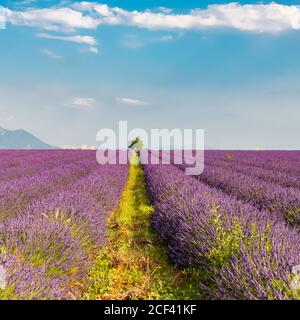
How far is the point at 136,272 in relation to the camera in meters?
3.93

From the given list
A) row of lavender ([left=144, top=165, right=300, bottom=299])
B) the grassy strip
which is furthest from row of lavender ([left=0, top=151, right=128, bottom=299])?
row of lavender ([left=144, top=165, right=300, bottom=299])

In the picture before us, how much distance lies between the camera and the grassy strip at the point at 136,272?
3.45 m

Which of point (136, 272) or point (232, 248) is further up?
point (232, 248)

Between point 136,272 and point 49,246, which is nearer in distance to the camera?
point 49,246

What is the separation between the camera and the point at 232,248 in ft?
10.5

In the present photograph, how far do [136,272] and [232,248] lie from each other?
1205mm

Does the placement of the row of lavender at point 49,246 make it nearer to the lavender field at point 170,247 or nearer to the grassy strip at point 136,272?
the lavender field at point 170,247

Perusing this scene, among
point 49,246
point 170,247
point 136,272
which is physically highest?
point 49,246

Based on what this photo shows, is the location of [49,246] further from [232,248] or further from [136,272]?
[232,248]

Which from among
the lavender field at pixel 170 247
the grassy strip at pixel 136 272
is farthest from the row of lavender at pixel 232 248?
Answer: the grassy strip at pixel 136 272

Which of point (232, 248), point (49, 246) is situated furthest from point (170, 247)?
point (49, 246)
